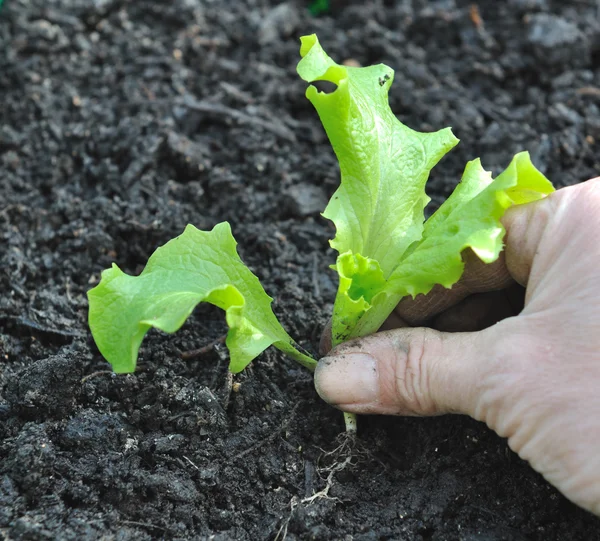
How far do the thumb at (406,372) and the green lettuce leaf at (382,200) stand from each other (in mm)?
97

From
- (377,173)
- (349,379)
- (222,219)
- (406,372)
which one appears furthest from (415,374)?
(222,219)

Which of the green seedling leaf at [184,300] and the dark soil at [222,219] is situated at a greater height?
the green seedling leaf at [184,300]

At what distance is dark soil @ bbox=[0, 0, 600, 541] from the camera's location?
5.41 feet

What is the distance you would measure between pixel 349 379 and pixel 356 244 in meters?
0.35

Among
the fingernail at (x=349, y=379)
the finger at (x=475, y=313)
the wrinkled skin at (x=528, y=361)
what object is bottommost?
the finger at (x=475, y=313)

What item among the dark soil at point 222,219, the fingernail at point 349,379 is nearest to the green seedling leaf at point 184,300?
the fingernail at point 349,379

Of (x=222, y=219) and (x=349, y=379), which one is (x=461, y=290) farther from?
(x=222, y=219)

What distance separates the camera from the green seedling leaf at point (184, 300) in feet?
5.01

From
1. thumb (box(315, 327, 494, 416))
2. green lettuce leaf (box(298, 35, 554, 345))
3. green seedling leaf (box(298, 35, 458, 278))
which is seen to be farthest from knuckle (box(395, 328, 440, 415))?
green seedling leaf (box(298, 35, 458, 278))

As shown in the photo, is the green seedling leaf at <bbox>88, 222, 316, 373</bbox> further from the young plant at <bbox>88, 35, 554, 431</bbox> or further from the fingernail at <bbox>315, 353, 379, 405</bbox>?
the fingernail at <bbox>315, 353, 379, 405</bbox>

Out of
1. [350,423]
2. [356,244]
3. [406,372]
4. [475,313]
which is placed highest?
[356,244]

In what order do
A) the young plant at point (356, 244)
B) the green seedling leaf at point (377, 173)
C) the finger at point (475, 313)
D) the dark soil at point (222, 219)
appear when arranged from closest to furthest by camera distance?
the young plant at point (356, 244) → the dark soil at point (222, 219) → the green seedling leaf at point (377, 173) → the finger at point (475, 313)

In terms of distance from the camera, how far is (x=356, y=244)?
71.7 inches

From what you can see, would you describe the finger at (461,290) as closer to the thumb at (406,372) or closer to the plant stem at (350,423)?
the thumb at (406,372)
